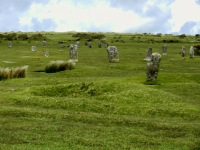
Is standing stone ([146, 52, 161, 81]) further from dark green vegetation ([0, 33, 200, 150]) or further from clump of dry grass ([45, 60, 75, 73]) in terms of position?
clump of dry grass ([45, 60, 75, 73])

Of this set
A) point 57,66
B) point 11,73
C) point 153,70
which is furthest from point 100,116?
point 57,66

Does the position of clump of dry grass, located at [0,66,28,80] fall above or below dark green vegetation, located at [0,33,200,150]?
above

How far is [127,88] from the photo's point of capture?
78.7 ft

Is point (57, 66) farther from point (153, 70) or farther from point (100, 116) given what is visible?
point (100, 116)

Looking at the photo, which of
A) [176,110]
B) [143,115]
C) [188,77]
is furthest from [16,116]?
[188,77]

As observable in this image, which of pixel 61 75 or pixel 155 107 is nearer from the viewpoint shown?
pixel 155 107

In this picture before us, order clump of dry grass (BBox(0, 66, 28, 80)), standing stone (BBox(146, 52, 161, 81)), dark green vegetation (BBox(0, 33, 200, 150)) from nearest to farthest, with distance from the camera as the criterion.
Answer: dark green vegetation (BBox(0, 33, 200, 150))
standing stone (BBox(146, 52, 161, 81))
clump of dry grass (BBox(0, 66, 28, 80))

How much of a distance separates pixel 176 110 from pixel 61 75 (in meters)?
17.9

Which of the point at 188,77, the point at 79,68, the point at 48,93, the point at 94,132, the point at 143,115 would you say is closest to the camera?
the point at 94,132

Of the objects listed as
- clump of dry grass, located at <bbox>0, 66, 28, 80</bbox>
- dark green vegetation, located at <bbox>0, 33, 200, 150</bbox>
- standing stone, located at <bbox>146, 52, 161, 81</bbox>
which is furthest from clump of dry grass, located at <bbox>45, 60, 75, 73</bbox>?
standing stone, located at <bbox>146, 52, 161, 81</bbox>

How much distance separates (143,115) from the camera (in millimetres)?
18906

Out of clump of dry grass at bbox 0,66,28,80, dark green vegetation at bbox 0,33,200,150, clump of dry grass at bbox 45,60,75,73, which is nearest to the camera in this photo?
dark green vegetation at bbox 0,33,200,150

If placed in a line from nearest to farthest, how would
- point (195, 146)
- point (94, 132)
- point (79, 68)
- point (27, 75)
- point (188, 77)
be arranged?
point (195, 146)
point (94, 132)
point (188, 77)
point (27, 75)
point (79, 68)

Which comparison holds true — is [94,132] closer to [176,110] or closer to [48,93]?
[176,110]
